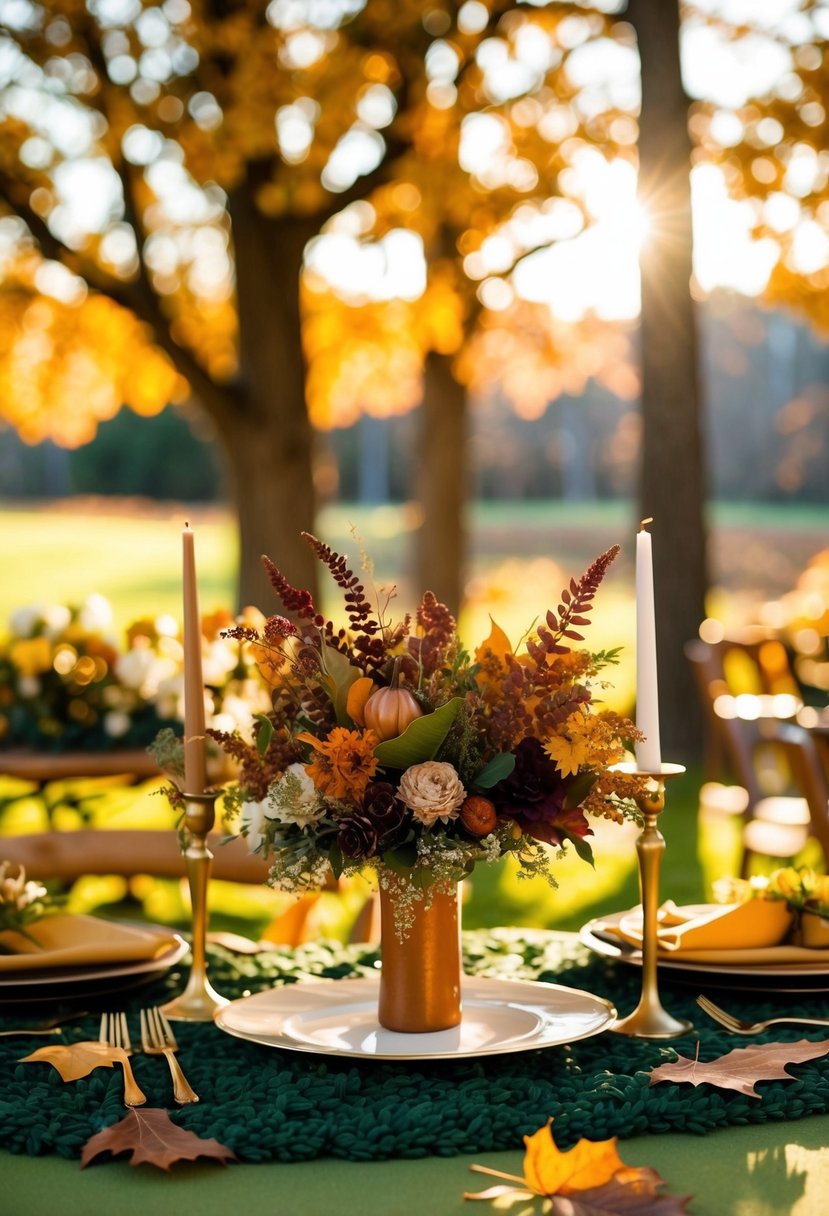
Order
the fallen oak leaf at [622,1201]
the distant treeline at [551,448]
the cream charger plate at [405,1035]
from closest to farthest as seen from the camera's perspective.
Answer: the fallen oak leaf at [622,1201], the cream charger plate at [405,1035], the distant treeline at [551,448]

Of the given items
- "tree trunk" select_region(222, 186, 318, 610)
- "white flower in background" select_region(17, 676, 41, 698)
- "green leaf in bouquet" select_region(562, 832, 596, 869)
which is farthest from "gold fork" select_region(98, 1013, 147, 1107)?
"tree trunk" select_region(222, 186, 318, 610)

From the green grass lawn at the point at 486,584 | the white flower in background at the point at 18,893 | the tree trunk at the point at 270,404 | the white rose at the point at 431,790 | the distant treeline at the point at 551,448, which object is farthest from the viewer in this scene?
the distant treeline at the point at 551,448

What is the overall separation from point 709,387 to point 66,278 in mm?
25845

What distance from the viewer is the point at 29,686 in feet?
14.4

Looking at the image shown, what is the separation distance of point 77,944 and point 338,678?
0.78 m

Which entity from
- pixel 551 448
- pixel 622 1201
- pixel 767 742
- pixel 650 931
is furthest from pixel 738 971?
pixel 551 448

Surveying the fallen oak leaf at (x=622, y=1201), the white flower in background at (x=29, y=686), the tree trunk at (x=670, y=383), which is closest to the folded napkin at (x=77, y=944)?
the fallen oak leaf at (x=622, y=1201)

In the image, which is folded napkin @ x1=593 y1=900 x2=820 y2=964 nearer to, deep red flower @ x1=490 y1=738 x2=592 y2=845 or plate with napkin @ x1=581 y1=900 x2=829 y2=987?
plate with napkin @ x1=581 y1=900 x2=829 y2=987

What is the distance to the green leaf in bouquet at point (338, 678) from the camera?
1938mm

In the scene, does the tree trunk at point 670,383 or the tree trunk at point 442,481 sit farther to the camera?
the tree trunk at point 442,481

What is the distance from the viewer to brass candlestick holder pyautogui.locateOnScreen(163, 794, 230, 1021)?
2.24 m

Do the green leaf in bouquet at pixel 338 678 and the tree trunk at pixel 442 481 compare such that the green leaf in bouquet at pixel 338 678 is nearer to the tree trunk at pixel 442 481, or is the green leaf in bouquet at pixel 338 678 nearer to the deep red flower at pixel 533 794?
the deep red flower at pixel 533 794

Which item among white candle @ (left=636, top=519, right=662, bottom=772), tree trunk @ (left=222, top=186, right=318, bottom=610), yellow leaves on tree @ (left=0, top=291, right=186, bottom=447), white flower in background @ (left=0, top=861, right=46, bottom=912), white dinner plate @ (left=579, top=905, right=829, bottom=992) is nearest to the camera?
white candle @ (left=636, top=519, right=662, bottom=772)

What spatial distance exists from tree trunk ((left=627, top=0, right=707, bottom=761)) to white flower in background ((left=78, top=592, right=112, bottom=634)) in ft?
12.3
